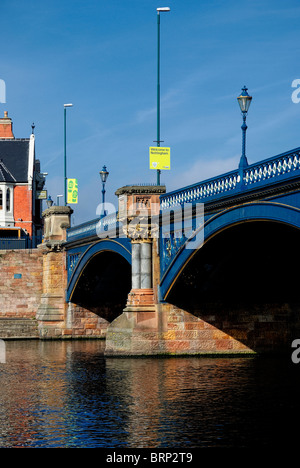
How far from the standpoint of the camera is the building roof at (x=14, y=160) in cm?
7288

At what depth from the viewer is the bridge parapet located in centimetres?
2470

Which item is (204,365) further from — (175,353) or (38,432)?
(38,432)

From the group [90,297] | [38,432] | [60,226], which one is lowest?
[38,432]

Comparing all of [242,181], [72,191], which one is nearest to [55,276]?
[72,191]

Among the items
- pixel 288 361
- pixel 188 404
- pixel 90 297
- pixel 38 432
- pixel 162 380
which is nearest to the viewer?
pixel 38 432

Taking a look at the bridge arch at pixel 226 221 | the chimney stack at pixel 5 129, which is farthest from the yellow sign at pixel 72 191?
the bridge arch at pixel 226 221

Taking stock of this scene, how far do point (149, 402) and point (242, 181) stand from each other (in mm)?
8163

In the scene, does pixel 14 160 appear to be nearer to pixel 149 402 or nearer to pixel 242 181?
pixel 242 181

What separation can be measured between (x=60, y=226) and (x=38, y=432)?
111 feet

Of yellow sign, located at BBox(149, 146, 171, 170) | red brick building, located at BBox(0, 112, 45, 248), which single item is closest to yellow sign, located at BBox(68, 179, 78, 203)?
red brick building, located at BBox(0, 112, 45, 248)

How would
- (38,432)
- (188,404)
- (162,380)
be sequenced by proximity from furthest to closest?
(162,380)
(188,404)
(38,432)

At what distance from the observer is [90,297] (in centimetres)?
5175

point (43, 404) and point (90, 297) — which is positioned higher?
point (90, 297)

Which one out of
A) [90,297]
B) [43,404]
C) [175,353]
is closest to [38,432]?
[43,404]
